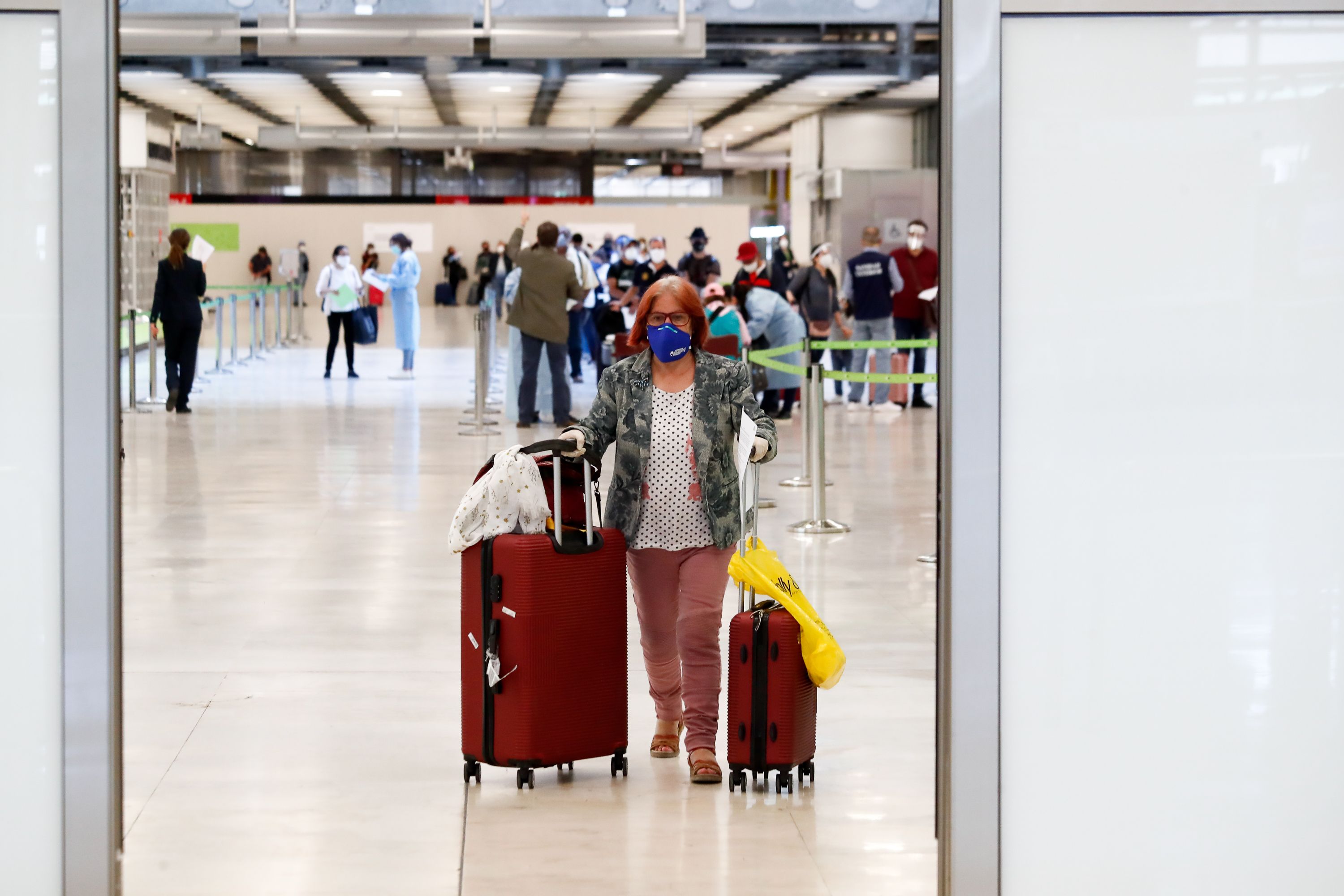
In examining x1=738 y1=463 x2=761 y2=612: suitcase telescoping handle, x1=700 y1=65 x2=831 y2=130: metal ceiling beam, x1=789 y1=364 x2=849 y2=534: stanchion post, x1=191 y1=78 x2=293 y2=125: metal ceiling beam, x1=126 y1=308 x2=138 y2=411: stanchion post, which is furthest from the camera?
x1=191 y1=78 x2=293 y2=125: metal ceiling beam

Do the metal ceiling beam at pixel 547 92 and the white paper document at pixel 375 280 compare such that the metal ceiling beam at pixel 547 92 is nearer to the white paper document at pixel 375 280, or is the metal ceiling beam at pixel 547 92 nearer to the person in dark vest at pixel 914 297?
the white paper document at pixel 375 280

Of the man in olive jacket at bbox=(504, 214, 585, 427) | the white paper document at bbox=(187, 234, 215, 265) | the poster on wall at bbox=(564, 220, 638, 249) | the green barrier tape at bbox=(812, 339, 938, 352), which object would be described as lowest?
the green barrier tape at bbox=(812, 339, 938, 352)

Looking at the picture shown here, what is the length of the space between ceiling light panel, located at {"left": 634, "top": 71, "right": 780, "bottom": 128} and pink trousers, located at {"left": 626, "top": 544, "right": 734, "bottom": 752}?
20172 mm

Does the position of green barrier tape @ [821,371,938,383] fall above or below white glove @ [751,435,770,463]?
above

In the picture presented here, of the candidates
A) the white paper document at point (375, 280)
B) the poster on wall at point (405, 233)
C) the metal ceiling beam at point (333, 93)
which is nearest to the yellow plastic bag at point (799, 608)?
the white paper document at point (375, 280)

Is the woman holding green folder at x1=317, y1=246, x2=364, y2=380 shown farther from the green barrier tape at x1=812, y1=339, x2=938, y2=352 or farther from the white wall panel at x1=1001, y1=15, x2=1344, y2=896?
the white wall panel at x1=1001, y1=15, x2=1344, y2=896

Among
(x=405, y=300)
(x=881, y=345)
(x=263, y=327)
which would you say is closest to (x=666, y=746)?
(x=881, y=345)

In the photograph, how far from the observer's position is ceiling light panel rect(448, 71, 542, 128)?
26.0 m

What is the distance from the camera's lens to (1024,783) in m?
3.13

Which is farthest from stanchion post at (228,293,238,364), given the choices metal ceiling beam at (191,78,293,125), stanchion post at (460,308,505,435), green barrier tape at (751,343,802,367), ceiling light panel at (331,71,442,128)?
green barrier tape at (751,343,802,367)

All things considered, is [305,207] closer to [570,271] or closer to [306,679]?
[570,271]

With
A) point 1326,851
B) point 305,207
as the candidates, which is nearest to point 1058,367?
point 1326,851

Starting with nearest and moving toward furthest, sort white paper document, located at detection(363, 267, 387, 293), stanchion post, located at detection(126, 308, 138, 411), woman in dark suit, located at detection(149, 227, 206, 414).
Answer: stanchion post, located at detection(126, 308, 138, 411), woman in dark suit, located at detection(149, 227, 206, 414), white paper document, located at detection(363, 267, 387, 293)

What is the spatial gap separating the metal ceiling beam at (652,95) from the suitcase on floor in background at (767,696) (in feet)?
66.3
